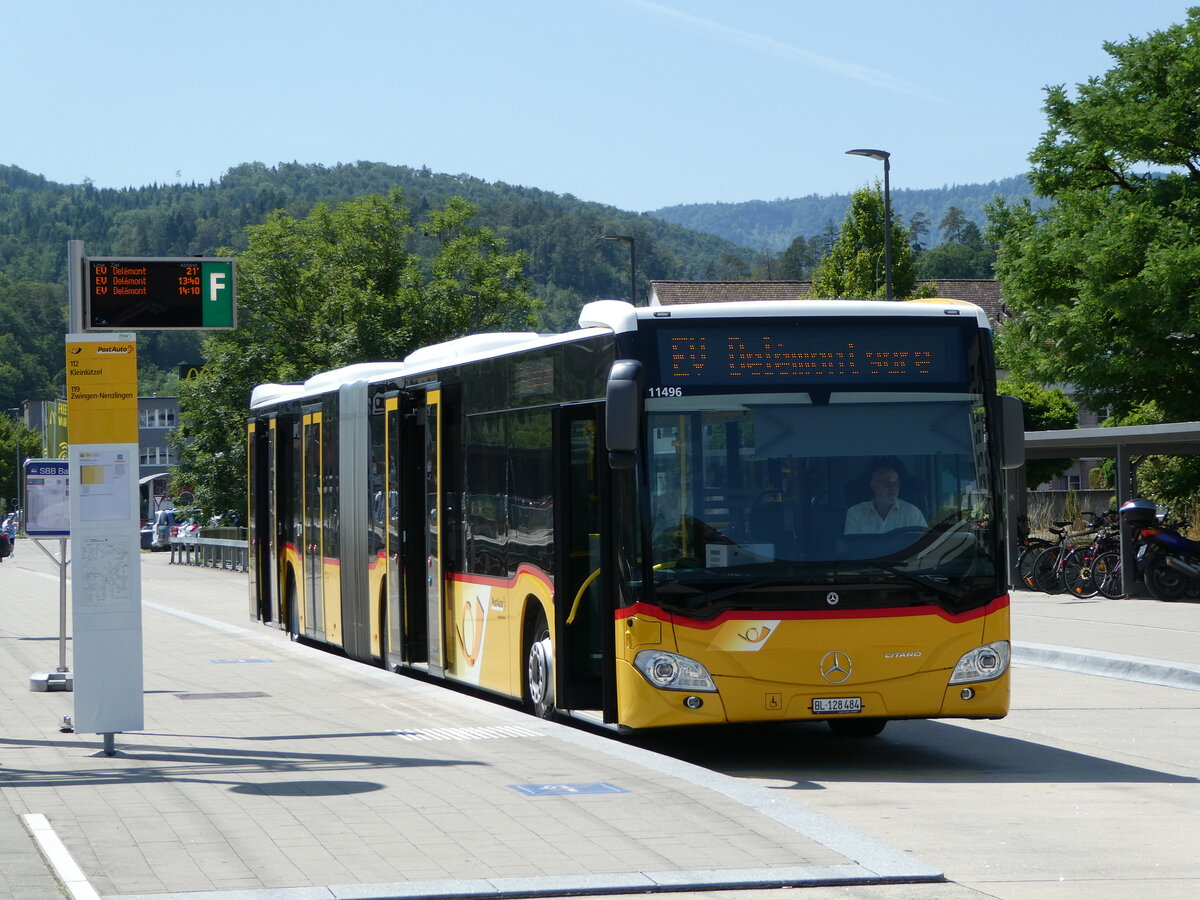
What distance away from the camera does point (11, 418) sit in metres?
179

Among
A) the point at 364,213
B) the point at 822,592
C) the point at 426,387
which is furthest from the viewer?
the point at 364,213

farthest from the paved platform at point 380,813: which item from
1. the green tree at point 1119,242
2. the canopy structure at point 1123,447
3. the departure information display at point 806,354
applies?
the green tree at point 1119,242

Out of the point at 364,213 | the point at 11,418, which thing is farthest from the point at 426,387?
the point at 11,418

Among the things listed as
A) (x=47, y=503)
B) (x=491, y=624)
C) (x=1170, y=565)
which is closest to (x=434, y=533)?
(x=491, y=624)

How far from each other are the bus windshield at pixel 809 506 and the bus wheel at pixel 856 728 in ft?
7.09

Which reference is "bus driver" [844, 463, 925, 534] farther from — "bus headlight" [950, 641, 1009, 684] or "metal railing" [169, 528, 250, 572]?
"metal railing" [169, 528, 250, 572]

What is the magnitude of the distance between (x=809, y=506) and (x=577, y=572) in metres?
1.91

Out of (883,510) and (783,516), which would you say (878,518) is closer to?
(883,510)

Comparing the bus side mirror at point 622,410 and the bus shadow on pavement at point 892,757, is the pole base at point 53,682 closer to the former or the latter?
the bus shadow on pavement at point 892,757

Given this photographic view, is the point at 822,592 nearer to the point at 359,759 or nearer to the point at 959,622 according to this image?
the point at 959,622

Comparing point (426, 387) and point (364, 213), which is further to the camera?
point (364, 213)

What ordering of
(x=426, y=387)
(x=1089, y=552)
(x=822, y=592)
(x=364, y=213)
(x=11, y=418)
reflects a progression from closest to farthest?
(x=822, y=592) → (x=426, y=387) → (x=1089, y=552) → (x=364, y=213) → (x=11, y=418)

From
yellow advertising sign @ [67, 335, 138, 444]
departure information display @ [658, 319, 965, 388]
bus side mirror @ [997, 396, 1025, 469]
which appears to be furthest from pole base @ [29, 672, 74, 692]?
bus side mirror @ [997, 396, 1025, 469]

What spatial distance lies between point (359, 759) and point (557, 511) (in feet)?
7.46
